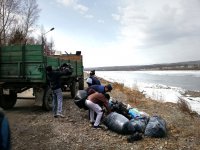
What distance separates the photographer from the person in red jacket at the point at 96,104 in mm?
10023

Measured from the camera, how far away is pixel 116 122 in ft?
31.7

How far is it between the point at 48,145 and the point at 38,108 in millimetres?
5398

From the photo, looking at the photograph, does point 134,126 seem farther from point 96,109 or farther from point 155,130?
point 96,109

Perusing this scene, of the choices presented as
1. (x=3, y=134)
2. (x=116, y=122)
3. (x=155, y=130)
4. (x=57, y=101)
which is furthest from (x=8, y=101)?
(x=3, y=134)

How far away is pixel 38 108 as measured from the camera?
13516 mm

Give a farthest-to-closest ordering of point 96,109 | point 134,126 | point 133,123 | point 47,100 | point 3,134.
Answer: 1. point 47,100
2. point 96,109
3. point 133,123
4. point 134,126
5. point 3,134

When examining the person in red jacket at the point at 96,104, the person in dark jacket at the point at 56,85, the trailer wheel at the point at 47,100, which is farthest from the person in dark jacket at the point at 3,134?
the trailer wheel at the point at 47,100

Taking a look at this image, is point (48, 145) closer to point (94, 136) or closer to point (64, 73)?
point (94, 136)

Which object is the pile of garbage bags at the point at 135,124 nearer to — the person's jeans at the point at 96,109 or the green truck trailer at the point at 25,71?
the person's jeans at the point at 96,109

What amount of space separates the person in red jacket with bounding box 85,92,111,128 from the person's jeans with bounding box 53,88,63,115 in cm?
141

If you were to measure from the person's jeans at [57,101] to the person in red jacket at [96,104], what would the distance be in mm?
1411

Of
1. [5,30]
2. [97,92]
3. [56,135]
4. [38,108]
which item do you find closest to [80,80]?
[38,108]

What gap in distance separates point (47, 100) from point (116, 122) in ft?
11.6

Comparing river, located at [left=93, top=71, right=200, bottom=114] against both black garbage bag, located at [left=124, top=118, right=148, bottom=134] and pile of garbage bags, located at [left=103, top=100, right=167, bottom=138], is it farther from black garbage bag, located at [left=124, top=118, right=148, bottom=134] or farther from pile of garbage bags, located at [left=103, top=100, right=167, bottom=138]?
black garbage bag, located at [left=124, top=118, right=148, bottom=134]
